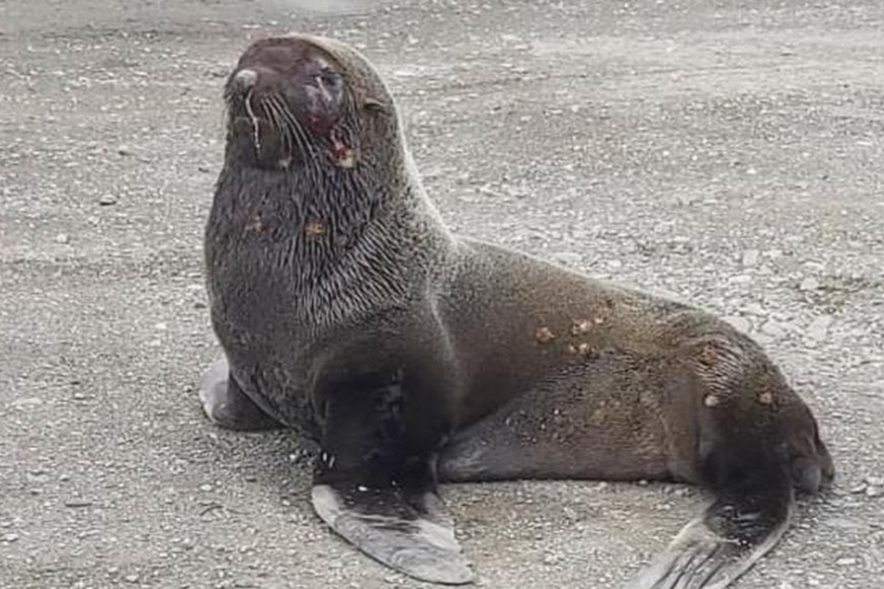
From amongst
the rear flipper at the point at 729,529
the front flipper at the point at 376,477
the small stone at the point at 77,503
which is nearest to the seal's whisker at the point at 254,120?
the front flipper at the point at 376,477

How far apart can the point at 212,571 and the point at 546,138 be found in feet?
13.7

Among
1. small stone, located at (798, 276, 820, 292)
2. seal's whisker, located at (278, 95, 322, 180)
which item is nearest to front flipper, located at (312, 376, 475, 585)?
seal's whisker, located at (278, 95, 322, 180)

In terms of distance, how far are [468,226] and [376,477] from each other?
259 cm

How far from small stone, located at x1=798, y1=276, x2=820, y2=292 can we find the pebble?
10.3 inches

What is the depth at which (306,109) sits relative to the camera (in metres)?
4.78

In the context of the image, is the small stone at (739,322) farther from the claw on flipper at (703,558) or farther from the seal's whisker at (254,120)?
the seal's whisker at (254,120)

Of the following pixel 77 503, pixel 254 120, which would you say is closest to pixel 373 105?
pixel 254 120

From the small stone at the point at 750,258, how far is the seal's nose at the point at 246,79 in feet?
8.51

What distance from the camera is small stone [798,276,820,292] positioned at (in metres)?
6.50

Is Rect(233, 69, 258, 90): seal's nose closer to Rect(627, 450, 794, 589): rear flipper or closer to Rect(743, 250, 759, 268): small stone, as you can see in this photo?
Rect(627, 450, 794, 589): rear flipper

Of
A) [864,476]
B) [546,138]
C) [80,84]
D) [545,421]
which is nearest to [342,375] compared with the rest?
[545,421]

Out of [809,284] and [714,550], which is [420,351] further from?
[809,284]

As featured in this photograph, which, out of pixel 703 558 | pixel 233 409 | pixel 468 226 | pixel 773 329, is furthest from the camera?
pixel 468 226

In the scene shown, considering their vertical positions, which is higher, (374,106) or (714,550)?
(374,106)
